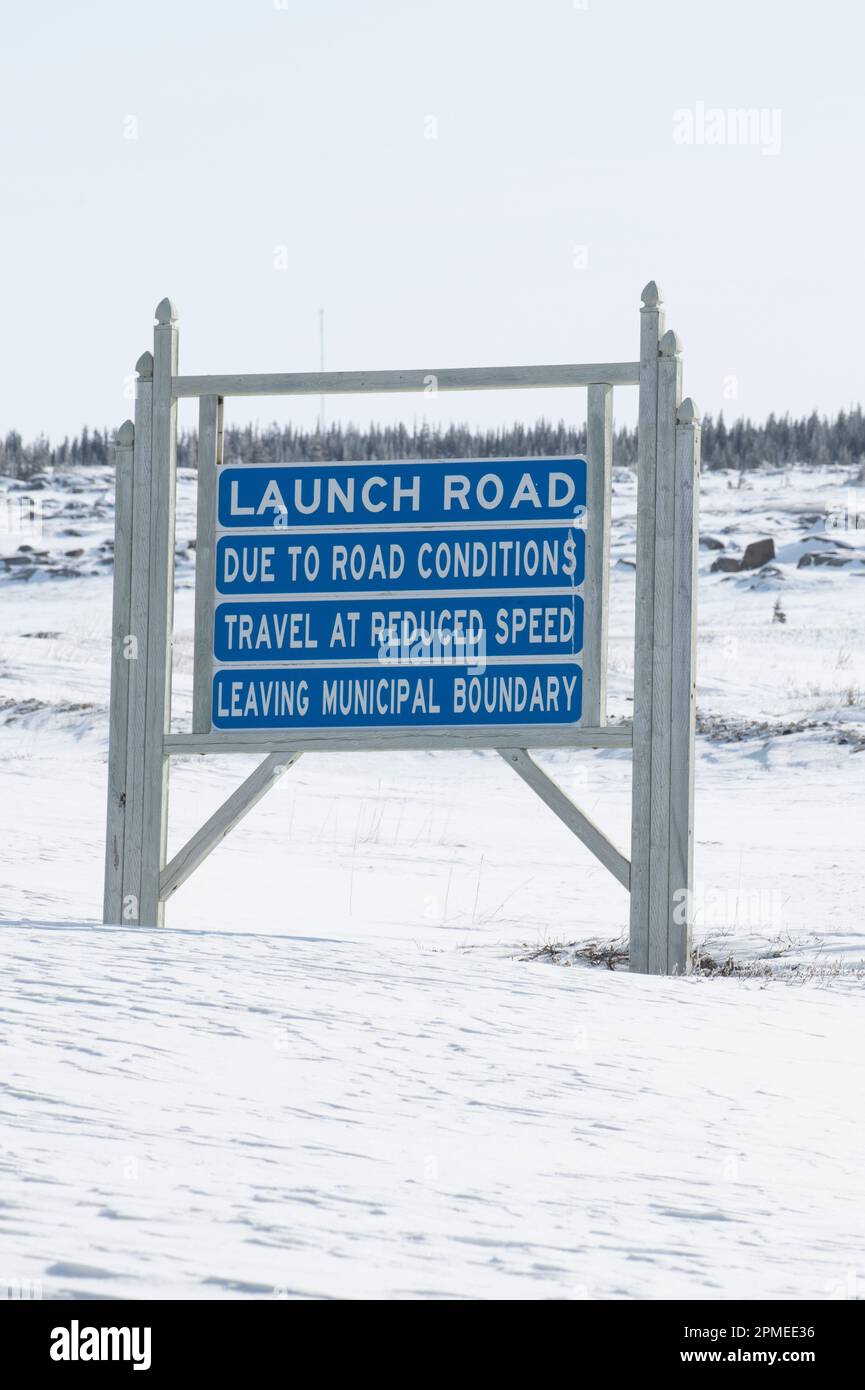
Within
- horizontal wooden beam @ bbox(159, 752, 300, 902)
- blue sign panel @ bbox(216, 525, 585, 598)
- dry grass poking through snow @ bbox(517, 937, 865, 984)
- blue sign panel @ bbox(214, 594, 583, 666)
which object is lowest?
dry grass poking through snow @ bbox(517, 937, 865, 984)

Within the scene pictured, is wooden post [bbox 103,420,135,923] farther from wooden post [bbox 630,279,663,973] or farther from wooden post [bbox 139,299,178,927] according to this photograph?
wooden post [bbox 630,279,663,973]

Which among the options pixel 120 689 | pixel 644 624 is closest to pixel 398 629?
Result: pixel 644 624

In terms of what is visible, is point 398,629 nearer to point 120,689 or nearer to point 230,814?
point 230,814

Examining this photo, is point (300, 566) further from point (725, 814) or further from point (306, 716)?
point (725, 814)

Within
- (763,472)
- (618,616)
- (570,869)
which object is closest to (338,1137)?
(570,869)

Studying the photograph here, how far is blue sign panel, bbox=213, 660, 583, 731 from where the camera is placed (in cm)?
738

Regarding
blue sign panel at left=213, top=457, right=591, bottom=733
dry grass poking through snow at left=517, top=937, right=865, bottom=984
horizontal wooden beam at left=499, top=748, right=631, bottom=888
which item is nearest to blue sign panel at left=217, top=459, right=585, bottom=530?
blue sign panel at left=213, top=457, right=591, bottom=733

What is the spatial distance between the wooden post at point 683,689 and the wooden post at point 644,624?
0.35 ft

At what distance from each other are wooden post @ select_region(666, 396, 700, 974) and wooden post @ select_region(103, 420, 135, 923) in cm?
241

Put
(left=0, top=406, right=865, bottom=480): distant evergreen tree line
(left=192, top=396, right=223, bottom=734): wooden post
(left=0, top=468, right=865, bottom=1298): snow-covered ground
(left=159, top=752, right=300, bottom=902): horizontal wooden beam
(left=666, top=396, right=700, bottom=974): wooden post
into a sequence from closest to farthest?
(left=0, top=468, right=865, bottom=1298): snow-covered ground
(left=666, top=396, right=700, bottom=974): wooden post
(left=159, top=752, right=300, bottom=902): horizontal wooden beam
(left=192, top=396, right=223, bottom=734): wooden post
(left=0, top=406, right=865, bottom=480): distant evergreen tree line

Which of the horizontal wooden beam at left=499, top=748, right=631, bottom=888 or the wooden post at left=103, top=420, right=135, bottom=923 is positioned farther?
the wooden post at left=103, top=420, right=135, bottom=923

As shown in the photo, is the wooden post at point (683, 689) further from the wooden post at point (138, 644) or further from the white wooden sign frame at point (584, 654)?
the wooden post at point (138, 644)

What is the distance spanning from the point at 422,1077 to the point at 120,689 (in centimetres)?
332
